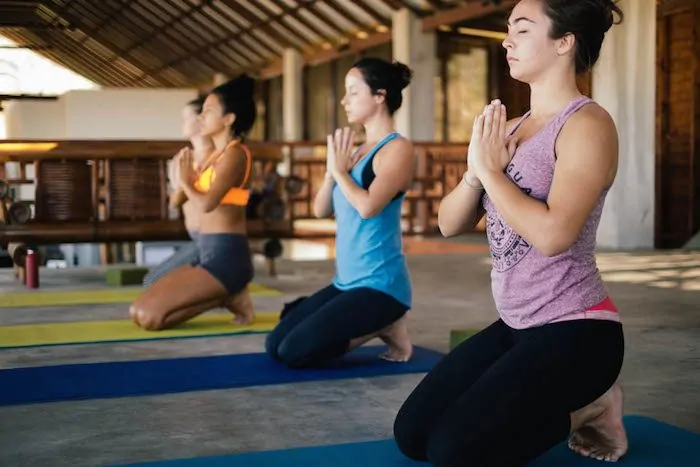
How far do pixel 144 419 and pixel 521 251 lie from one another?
3.81ft

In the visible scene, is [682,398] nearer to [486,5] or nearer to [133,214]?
[133,214]

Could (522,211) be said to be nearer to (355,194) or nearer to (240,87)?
(355,194)

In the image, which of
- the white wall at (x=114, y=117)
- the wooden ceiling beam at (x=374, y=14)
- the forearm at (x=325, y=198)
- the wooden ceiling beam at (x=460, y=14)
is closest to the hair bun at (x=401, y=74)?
the forearm at (x=325, y=198)

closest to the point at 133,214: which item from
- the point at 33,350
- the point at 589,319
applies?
the point at 33,350

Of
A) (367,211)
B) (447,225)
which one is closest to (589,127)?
(447,225)

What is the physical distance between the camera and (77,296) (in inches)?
216

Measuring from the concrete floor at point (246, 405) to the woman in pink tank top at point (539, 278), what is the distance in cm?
48

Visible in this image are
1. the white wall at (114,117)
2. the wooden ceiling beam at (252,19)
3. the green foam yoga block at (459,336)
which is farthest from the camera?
the white wall at (114,117)

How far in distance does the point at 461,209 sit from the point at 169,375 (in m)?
1.42

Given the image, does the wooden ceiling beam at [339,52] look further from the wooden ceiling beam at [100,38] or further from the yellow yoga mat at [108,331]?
the yellow yoga mat at [108,331]

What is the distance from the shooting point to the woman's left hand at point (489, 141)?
1.83 meters

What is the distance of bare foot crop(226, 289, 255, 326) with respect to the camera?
4.14 meters

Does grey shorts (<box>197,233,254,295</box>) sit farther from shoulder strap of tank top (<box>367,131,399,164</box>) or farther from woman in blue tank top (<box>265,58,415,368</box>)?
shoulder strap of tank top (<box>367,131,399,164</box>)

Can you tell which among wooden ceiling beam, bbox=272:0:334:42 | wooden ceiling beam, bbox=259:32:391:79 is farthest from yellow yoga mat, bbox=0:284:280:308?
wooden ceiling beam, bbox=272:0:334:42
